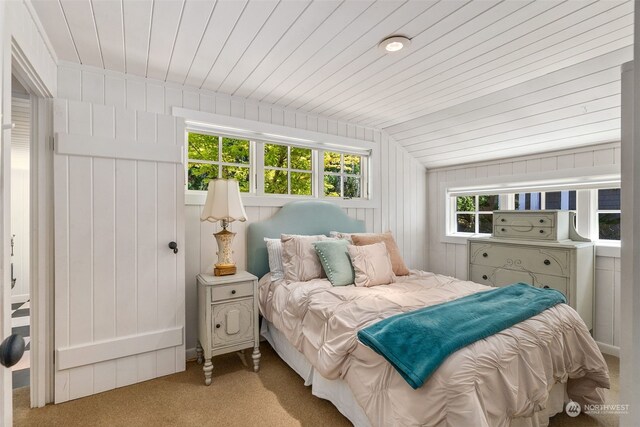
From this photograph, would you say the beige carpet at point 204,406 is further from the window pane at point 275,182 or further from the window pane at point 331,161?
the window pane at point 331,161

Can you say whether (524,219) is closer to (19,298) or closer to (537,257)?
(537,257)

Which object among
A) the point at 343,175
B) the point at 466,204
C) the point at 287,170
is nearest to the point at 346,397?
the point at 287,170

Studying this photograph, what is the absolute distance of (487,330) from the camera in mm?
1471

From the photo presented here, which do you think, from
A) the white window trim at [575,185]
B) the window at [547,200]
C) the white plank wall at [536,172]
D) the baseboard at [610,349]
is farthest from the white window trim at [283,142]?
the baseboard at [610,349]

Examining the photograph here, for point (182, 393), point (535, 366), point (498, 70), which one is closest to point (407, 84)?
point (498, 70)

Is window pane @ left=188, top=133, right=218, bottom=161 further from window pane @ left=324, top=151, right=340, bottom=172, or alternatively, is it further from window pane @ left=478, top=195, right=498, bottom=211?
window pane @ left=478, top=195, right=498, bottom=211

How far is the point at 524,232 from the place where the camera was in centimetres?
307

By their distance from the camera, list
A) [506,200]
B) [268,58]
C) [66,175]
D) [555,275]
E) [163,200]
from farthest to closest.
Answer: [506,200] < [555,275] < [163,200] < [268,58] < [66,175]

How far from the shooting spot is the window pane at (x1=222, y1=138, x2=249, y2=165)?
117 inches

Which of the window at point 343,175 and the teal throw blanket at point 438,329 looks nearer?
the teal throw blanket at point 438,329

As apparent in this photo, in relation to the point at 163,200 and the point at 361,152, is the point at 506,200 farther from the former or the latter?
the point at 163,200

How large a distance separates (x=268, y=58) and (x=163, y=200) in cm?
132

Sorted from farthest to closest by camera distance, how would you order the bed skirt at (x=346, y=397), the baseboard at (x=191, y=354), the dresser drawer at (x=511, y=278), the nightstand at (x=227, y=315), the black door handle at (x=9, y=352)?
the dresser drawer at (x=511, y=278), the baseboard at (x=191, y=354), the nightstand at (x=227, y=315), the bed skirt at (x=346, y=397), the black door handle at (x=9, y=352)

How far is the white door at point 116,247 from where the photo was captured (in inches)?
79.7
